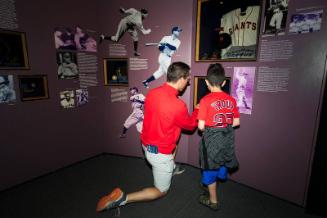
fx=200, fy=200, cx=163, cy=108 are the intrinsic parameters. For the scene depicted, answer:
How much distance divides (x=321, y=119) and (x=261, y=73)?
0.81m

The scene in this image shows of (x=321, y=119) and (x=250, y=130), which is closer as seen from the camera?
(x=321, y=119)

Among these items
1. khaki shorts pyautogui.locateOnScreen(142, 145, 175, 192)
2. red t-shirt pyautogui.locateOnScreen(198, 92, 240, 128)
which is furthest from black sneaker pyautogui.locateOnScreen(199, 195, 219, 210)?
red t-shirt pyautogui.locateOnScreen(198, 92, 240, 128)

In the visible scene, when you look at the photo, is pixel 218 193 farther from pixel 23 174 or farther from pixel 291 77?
pixel 23 174

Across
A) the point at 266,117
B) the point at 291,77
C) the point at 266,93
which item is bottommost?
the point at 266,117

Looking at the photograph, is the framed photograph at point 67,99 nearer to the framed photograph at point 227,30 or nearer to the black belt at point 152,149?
the black belt at point 152,149

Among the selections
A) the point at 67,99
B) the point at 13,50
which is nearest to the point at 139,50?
the point at 67,99

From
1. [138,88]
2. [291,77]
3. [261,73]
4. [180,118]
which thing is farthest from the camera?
[138,88]

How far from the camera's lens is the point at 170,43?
3131mm

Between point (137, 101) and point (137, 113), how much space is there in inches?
8.6

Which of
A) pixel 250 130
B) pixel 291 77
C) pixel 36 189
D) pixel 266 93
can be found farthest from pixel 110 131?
pixel 291 77

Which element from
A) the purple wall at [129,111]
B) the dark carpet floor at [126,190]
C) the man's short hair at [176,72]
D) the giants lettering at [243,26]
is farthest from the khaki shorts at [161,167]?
the giants lettering at [243,26]

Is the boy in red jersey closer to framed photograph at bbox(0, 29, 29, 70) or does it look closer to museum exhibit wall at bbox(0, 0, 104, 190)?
museum exhibit wall at bbox(0, 0, 104, 190)

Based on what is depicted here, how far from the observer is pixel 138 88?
11.5ft

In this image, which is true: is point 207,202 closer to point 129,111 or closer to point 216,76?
point 216,76
